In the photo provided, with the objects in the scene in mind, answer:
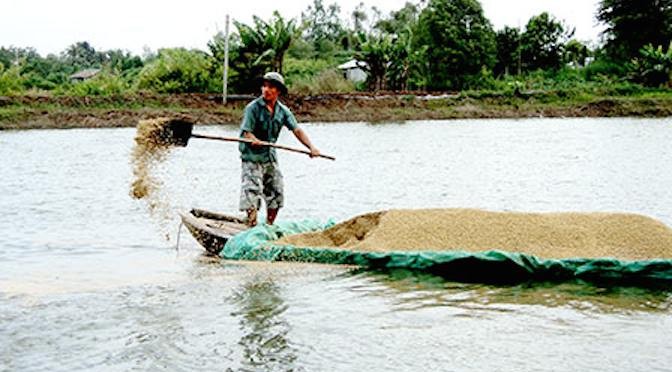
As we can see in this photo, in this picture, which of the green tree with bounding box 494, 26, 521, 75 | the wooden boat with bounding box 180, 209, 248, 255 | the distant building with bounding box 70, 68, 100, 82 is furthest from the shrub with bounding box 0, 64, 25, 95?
the wooden boat with bounding box 180, 209, 248, 255

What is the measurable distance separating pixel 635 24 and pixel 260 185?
30.9 m

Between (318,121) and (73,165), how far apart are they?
1169 cm

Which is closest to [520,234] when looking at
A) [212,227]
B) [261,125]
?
[261,125]

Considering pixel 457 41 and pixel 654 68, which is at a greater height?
pixel 457 41

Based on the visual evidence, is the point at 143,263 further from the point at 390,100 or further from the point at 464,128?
the point at 390,100

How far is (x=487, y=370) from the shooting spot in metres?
4.22

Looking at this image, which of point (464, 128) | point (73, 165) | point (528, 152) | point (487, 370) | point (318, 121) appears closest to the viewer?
point (487, 370)

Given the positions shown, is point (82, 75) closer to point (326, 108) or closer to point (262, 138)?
point (326, 108)

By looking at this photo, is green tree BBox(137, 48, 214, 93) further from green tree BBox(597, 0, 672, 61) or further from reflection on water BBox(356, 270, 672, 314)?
reflection on water BBox(356, 270, 672, 314)

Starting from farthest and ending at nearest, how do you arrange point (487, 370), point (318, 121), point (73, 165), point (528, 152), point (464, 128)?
point (318, 121) → point (464, 128) → point (528, 152) → point (73, 165) → point (487, 370)

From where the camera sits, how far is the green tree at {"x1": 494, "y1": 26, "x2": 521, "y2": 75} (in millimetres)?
36188

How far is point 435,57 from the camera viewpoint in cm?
3434

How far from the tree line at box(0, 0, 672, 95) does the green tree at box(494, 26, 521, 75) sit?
40 millimetres

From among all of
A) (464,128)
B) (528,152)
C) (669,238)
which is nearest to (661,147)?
(528,152)
